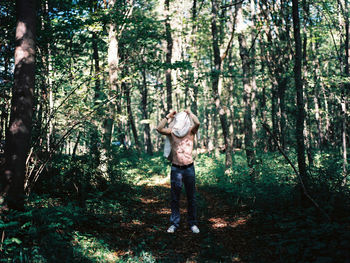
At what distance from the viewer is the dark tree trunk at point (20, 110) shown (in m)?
4.61

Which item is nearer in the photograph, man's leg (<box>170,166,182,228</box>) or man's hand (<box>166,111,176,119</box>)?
man's leg (<box>170,166,182,228</box>)

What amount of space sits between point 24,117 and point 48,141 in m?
2.07

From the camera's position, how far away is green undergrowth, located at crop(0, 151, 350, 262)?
364 cm

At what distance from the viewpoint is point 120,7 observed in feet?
30.6

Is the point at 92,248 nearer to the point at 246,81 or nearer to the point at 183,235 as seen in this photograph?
the point at 183,235

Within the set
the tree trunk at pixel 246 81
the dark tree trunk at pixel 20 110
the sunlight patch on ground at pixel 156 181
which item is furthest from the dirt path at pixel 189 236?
the sunlight patch on ground at pixel 156 181

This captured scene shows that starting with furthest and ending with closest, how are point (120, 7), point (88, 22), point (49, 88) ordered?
point (120, 7) → point (88, 22) → point (49, 88)

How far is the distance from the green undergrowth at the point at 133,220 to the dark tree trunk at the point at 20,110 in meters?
0.47

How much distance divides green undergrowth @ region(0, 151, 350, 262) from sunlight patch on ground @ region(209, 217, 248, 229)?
24 centimetres

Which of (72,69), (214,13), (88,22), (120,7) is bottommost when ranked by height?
(72,69)

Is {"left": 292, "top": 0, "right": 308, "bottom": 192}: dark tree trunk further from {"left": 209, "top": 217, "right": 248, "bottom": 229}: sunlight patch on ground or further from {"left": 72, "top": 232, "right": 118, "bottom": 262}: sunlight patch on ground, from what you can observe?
{"left": 72, "top": 232, "right": 118, "bottom": 262}: sunlight patch on ground

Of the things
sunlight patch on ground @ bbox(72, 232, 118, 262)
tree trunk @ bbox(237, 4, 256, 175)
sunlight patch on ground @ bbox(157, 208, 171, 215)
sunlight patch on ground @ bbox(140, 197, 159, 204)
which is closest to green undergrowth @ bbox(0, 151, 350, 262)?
sunlight patch on ground @ bbox(72, 232, 118, 262)

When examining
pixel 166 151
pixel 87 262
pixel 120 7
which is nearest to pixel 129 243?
pixel 87 262

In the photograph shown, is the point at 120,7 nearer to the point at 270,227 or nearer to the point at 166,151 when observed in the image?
the point at 166,151
